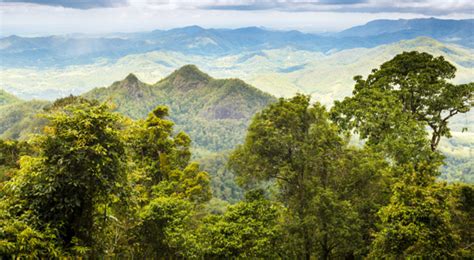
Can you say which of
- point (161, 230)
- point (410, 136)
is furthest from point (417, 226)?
point (161, 230)

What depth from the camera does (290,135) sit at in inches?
668

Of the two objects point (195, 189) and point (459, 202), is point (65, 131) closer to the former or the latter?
point (195, 189)

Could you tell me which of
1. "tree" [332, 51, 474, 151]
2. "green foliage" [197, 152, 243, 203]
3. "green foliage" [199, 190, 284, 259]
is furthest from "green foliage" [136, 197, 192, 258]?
"green foliage" [197, 152, 243, 203]

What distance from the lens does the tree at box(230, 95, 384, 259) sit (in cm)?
1680

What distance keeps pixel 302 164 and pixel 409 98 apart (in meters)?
9.88

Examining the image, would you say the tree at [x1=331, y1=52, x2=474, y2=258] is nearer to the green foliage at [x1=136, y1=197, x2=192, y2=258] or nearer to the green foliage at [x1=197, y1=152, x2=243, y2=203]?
the green foliage at [x1=136, y1=197, x2=192, y2=258]

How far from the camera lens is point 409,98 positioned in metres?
22.7

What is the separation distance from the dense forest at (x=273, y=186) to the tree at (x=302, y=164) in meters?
0.06

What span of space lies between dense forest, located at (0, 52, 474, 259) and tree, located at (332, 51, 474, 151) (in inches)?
2.7

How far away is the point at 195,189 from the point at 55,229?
44.1 feet

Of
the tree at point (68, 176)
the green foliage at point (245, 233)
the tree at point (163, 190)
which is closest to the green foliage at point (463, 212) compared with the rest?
the green foliage at point (245, 233)

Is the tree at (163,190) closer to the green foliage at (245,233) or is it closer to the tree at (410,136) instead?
the green foliage at (245,233)

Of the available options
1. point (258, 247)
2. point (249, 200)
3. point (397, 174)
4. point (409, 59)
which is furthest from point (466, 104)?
point (258, 247)

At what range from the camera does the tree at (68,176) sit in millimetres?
10477
